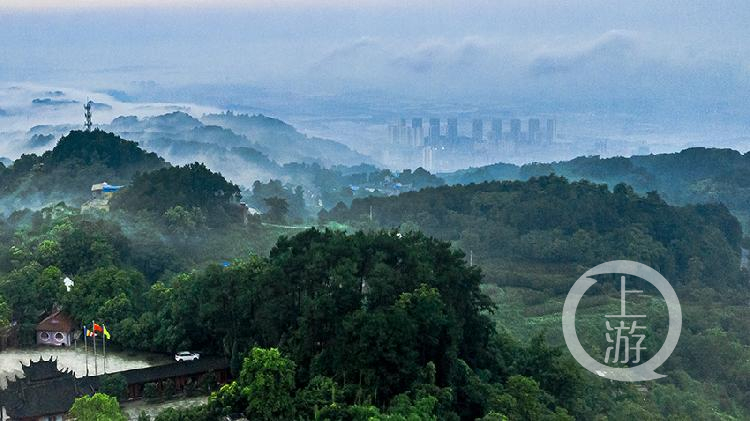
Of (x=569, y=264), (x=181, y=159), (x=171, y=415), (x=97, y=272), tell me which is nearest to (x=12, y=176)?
(x=97, y=272)

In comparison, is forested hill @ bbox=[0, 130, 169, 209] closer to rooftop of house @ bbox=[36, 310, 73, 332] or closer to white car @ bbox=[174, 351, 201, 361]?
rooftop of house @ bbox=[36, 310, 73, 332]

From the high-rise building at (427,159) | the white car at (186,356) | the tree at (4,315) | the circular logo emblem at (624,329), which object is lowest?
the circular logo emblem at (624,329)

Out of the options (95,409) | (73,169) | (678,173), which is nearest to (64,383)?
(95,409)

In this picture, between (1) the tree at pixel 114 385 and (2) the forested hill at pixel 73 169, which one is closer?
(1) the tree at pixel 114 385

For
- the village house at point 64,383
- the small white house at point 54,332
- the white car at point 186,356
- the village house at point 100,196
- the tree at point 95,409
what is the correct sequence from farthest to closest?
the village house at point 100,196, the small white house at point 54,332, the white car at point 186,356, the village house at point 64,383, the tree at point 95,409

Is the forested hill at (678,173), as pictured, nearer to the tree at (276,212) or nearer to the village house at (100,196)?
the tree at (276,212)

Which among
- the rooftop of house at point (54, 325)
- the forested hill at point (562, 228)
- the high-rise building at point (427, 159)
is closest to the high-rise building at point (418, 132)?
the high-rise building at point (427, 159)

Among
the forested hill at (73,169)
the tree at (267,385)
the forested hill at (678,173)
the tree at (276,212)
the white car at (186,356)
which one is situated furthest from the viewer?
the forested hill at (678,173)

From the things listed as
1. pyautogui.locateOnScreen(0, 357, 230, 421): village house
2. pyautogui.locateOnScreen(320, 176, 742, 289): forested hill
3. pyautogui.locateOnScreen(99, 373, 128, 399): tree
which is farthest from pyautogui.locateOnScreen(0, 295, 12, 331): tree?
pyautogui.locateOnScreen(320, 176, 742, 289): forested hill
